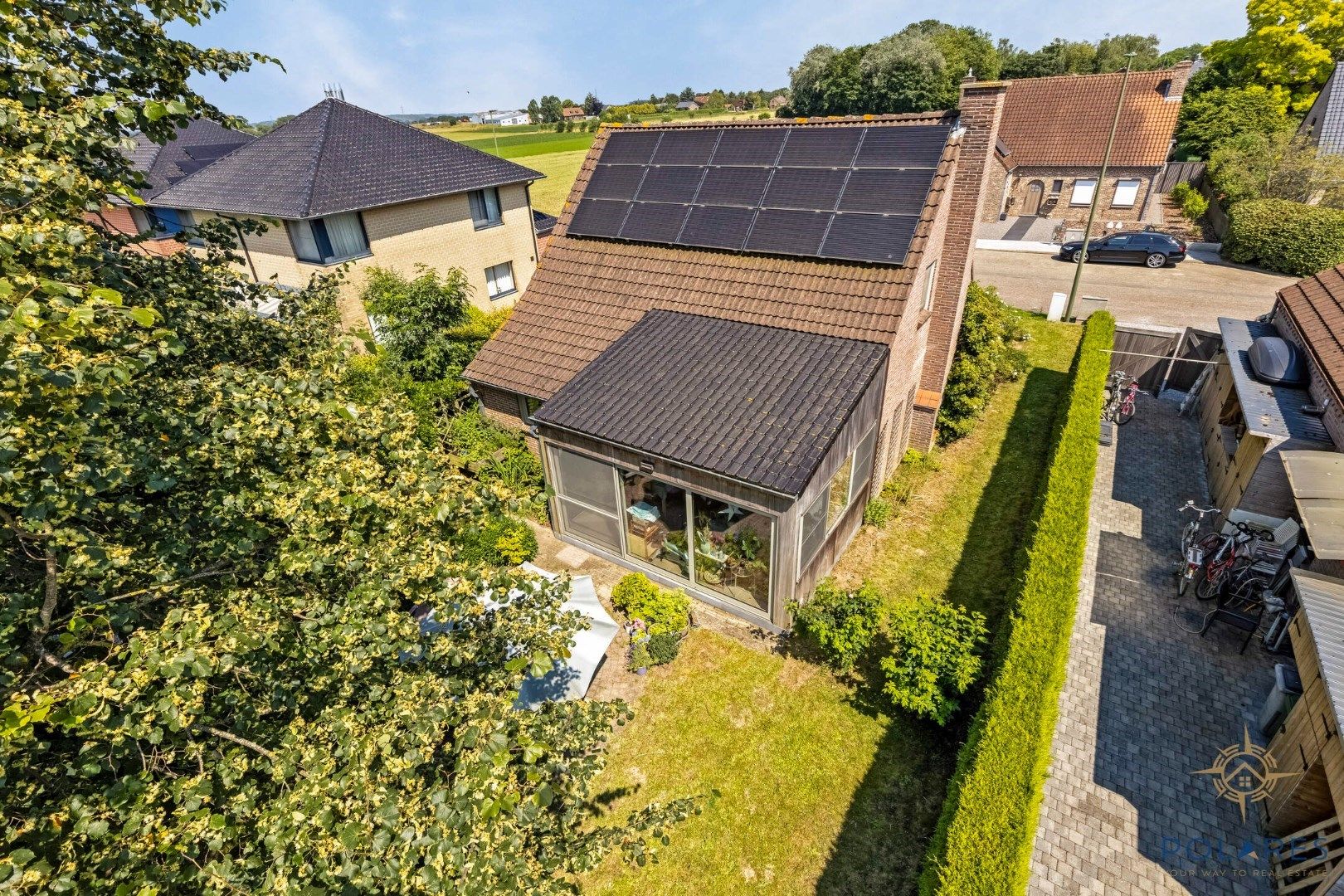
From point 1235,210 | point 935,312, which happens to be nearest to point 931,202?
point 935,312

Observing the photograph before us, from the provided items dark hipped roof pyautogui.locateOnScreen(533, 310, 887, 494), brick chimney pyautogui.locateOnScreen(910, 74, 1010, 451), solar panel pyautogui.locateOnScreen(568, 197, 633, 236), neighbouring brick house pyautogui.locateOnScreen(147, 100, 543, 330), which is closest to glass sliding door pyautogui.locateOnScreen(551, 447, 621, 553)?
dark hipped roof pyautogui.locateOnScreen(533, 310, 887, 494)

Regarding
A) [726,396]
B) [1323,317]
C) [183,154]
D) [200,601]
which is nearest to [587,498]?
[726,396]

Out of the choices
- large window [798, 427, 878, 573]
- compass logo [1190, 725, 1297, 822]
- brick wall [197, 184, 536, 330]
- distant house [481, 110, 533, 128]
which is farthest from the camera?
distant house [481, 110, 533, 128]

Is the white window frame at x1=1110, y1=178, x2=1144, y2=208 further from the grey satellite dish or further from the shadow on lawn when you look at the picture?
the shadow on lawn

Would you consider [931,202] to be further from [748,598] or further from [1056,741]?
[1056,741]

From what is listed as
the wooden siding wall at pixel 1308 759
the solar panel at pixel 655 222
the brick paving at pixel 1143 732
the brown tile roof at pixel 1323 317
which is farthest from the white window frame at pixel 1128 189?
the wooden siding wall at pixel 1308 759

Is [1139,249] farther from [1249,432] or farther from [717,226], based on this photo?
[717,226]
